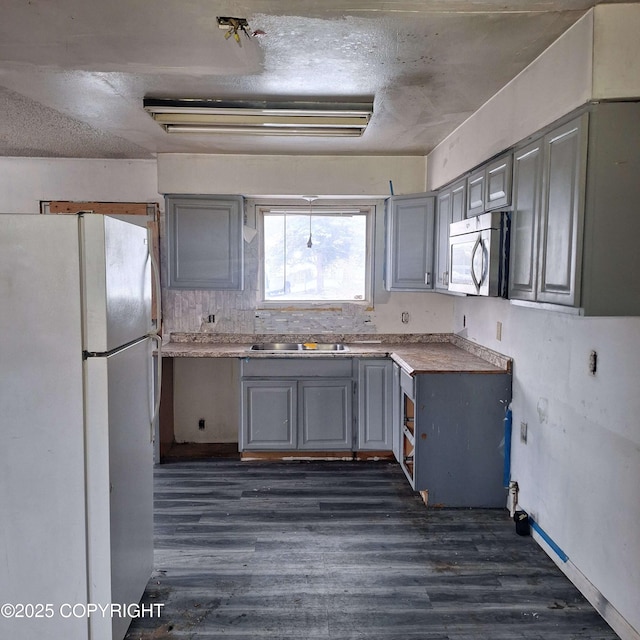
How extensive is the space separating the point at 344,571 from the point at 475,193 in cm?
215

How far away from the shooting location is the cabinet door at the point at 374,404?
12.8ft

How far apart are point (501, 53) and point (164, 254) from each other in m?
2.99

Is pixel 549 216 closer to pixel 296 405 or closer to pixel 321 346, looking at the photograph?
pixel 296 405

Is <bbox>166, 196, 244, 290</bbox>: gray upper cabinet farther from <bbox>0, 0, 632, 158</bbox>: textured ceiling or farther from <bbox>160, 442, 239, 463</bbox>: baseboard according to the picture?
<bbox>160, 442, 239, 463</bbox>: baseboard

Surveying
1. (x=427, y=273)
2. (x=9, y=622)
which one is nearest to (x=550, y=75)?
(x=427, y=273)

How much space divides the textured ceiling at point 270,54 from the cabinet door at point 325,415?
6.26 feet

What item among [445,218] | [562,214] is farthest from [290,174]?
[562,214]

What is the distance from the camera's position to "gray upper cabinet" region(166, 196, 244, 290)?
3949mm

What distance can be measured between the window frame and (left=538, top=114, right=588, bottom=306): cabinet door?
231 centimetres

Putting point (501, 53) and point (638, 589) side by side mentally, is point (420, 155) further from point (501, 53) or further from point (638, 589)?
point (638, 589)

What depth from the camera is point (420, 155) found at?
4023mm

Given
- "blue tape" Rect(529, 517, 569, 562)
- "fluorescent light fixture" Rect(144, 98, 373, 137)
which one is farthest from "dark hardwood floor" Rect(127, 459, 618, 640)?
"fluorescent light fixture" Rect(144, 98, 373, 137)

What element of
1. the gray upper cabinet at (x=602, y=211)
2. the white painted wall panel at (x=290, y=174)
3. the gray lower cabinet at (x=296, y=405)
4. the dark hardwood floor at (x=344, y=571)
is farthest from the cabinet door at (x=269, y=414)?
the gray upper cabinet at (x=602, y=211)

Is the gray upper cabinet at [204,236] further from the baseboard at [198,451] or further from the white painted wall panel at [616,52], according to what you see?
the white painted wall panel at [616,52]
